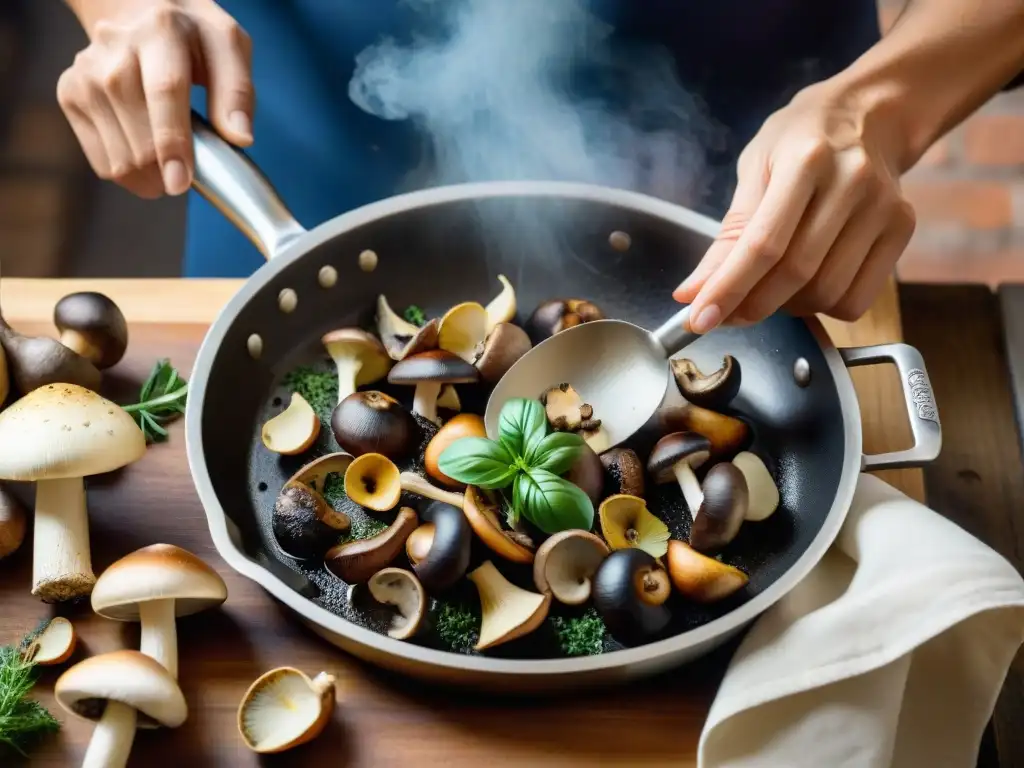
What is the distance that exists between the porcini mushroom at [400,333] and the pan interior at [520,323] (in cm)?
2

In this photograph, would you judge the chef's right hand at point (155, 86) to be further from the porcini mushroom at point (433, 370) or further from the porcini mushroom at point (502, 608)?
the porcini mushroom at point (502, 608)

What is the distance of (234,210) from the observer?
96 cm

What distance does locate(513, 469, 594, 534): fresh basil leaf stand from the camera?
812 millimetres

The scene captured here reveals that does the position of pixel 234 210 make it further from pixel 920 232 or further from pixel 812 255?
pixel 920 232

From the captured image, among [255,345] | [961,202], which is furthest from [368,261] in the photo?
[961,202]

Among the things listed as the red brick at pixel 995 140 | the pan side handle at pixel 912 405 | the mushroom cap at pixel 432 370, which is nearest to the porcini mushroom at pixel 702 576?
the pan side handle at pixel 912 405

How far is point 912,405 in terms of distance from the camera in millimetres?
854

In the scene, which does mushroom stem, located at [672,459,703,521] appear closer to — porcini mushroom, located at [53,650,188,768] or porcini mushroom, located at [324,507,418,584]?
porcini mushroom, located at [324,507,418,584]

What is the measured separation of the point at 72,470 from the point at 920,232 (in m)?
1.74

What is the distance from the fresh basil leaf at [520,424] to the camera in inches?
33.4

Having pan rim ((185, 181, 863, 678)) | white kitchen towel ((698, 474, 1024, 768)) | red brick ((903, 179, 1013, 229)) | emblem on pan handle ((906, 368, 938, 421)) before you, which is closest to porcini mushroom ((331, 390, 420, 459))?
pan rim ((185, 181, 863, 678))

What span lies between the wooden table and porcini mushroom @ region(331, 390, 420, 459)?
0.54ft

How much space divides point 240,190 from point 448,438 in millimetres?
333

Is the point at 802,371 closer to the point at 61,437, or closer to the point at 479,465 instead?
the point at 479,465
